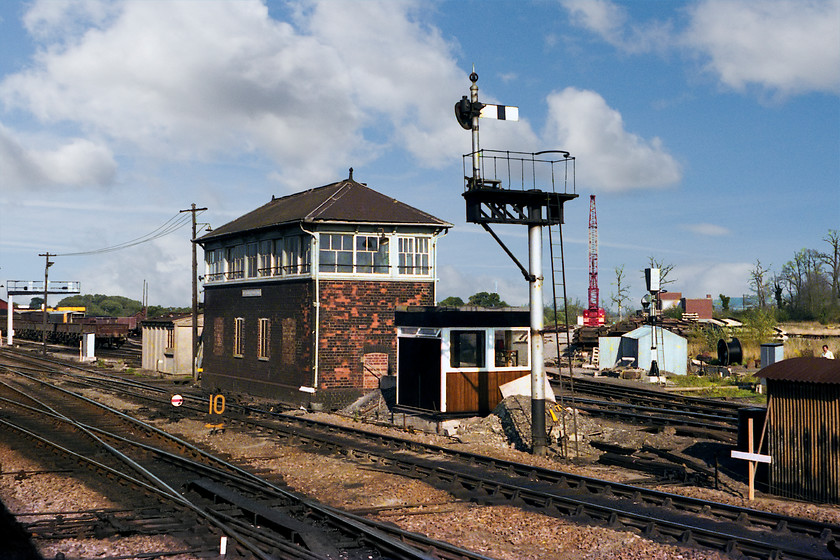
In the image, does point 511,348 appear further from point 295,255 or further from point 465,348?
point 295,255

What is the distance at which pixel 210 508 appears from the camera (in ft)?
38.5

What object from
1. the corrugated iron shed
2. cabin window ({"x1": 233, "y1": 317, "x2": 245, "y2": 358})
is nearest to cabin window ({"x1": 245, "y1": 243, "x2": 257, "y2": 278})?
cabin window ({"x1": 233, "y1": 317, "x2": 245, "y2": 358})

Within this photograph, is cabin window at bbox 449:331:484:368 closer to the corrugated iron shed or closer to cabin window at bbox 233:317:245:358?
the corrugated iron shed

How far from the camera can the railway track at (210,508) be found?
962cm

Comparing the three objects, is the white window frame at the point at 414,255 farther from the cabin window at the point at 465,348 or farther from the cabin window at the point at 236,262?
the cabin window at the point at 236,262

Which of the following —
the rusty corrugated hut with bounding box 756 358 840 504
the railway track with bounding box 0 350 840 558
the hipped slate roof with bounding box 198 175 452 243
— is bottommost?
the railway track with bounding box 0 350 840 558

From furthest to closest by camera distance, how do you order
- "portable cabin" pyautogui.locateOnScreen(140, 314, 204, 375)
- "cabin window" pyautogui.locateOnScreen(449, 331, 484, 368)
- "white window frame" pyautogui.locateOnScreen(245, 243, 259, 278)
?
"portable cabin" pyautogui.locateOnScreen(140, 314, 204, 375)
"white window frame" pyautogui.locateOnScreen(245, 243, 259, 278)
"cabin window" pyautogui.locateOnScreen(449, 331, 484, 368)

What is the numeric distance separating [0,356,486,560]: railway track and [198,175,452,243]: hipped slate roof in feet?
34.0

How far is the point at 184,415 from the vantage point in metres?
23.6

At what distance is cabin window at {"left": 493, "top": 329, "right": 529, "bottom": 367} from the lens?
67.8 feet

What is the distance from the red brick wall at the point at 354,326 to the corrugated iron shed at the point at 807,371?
Result: 15.9 meters

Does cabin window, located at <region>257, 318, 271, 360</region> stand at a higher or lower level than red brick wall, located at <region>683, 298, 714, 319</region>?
lower

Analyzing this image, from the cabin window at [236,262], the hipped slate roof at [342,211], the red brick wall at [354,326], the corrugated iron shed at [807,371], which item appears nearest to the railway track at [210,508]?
the corrugated iron shed at [807,371]

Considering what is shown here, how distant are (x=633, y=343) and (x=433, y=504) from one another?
3032 cm
